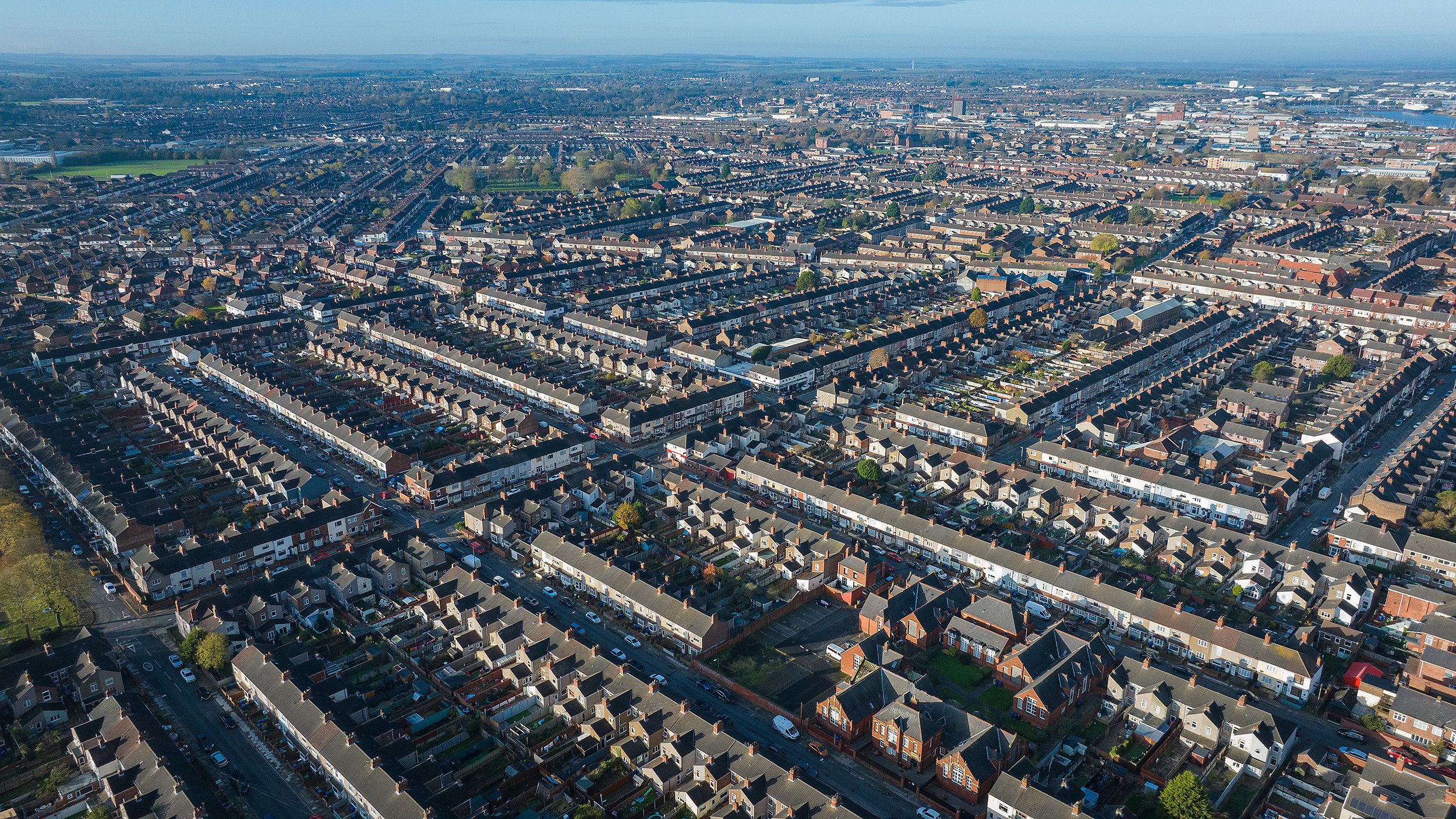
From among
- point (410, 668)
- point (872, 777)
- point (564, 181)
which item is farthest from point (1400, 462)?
point (564, 181)

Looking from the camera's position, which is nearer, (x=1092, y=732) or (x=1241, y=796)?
(x=1241, y=796)

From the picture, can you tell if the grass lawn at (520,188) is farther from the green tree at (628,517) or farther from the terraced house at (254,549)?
the green tree at (628,517)

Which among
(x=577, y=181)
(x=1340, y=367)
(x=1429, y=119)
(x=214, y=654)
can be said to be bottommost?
(x=214, y=654)

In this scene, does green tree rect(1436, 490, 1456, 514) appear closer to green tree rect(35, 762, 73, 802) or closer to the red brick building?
the red brick building

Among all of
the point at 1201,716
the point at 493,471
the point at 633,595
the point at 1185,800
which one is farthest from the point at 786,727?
the point at 493,471

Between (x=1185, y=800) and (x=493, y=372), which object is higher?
(x=493, y=372)

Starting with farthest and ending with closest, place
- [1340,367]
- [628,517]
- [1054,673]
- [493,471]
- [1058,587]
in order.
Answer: [1340,367] → [493,471] → [628,517] → [1058,587] → [1054,673]

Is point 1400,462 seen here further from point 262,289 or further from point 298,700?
point 262,289

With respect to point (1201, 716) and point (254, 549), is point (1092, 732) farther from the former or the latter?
point (254, 549)

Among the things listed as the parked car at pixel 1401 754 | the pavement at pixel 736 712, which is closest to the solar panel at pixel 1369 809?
the parked car at pixel 1401 754
